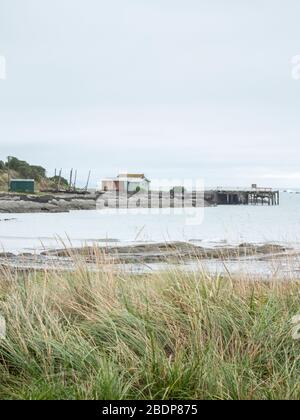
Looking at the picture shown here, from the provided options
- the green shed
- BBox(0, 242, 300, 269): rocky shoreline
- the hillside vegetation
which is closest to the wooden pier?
the green shed

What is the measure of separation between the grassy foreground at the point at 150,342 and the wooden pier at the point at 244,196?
26.8m

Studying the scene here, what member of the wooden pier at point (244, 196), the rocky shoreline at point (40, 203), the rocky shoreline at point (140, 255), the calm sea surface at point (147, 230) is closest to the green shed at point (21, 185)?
the calm sea surface at point (147, 230)

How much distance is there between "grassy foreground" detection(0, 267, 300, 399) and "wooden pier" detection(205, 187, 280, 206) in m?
26.8

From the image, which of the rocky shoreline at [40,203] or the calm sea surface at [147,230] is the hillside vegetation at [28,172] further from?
the rocky shoreline at [40,203]

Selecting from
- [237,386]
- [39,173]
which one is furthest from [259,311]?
[39,173]

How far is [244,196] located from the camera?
44.8 m

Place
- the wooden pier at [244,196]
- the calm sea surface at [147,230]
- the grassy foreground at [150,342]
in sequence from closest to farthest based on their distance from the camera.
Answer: the grassy foreground at [150,342]
the calm sea surface at [147,230]
the wooden pier at [244,196]

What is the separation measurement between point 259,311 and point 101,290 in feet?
4.16

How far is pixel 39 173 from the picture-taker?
2148cm

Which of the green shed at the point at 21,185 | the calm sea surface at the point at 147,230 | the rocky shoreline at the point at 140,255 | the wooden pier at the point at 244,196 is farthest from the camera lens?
the wooden pier at the point at 244,196

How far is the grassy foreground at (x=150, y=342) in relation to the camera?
4.02 m

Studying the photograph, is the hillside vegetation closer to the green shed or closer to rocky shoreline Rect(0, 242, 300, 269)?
the green shed

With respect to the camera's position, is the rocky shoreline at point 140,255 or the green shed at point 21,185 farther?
the green shed at point 21,185

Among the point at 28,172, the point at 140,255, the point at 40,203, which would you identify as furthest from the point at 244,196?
the point at 140,255
